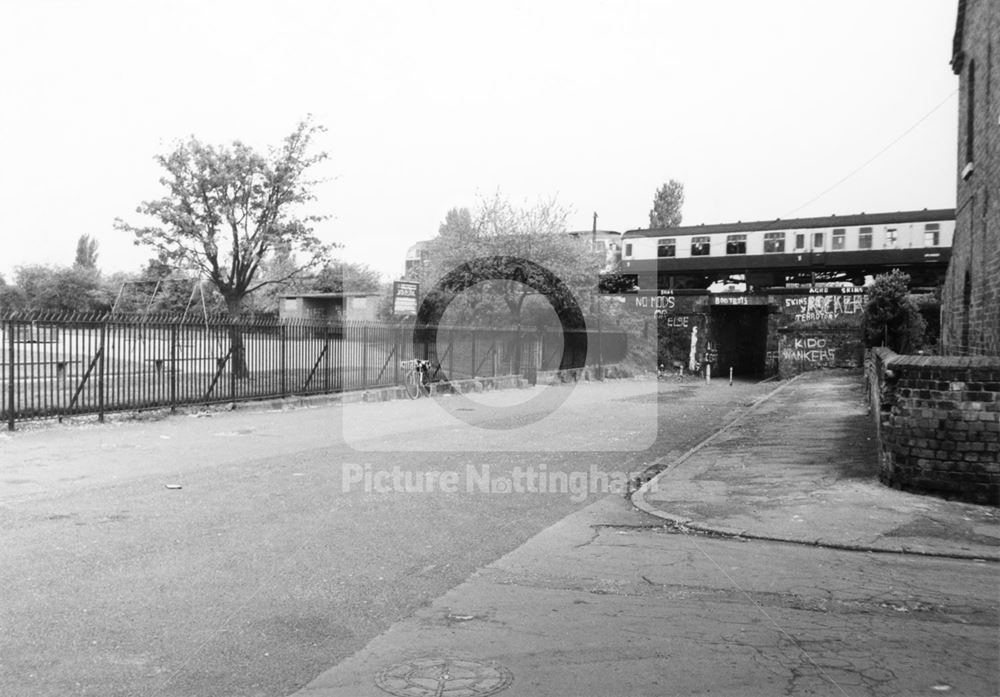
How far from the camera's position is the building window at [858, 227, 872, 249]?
106 feet

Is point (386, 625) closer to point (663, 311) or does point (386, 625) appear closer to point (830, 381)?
point (830, 381)

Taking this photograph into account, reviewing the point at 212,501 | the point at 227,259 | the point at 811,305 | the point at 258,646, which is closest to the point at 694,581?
the point at 258,646

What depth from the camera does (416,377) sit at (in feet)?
73.6

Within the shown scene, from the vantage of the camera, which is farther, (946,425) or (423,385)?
(423,385)

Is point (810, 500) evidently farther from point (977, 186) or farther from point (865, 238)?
point (865, 238)

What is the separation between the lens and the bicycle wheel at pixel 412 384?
21922mm

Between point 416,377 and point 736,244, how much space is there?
62.5 feet

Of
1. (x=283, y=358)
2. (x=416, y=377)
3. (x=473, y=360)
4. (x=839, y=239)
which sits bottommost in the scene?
(x=416, y=377)

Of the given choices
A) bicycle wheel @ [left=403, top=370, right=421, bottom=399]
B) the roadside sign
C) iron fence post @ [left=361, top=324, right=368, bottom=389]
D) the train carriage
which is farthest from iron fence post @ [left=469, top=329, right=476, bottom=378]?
the train carriage

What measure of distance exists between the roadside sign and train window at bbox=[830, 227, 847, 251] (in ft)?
61.6

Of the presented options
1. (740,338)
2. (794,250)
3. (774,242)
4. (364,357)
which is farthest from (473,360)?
(740,338)

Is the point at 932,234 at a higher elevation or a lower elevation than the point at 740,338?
higher

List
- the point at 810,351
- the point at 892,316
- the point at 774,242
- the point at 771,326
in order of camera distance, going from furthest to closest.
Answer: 1. the point at 771,326
2. the point at 810,351
3. the point at 774,242
4. the point at 892,316

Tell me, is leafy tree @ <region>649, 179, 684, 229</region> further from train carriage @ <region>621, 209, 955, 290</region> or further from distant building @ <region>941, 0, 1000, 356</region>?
distant building @ <region>941, 0, 1000, 356</region>
